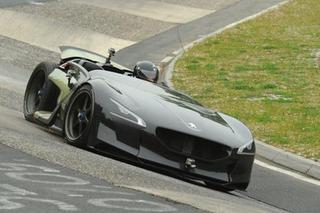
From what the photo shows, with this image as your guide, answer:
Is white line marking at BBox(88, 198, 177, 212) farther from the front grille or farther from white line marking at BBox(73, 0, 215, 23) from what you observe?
white line marking at BBox(73, 0, 215, 23)

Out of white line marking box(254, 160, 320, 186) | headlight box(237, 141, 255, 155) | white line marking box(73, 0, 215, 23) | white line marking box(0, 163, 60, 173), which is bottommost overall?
white line marking box(254, 160, 320, 186)

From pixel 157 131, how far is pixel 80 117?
1.02m

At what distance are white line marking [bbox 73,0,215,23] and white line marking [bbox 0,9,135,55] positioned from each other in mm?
3600

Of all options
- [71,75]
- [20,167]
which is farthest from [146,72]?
[20,167]

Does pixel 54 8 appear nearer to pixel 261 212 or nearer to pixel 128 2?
pixel 128 2

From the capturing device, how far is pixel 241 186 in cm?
864

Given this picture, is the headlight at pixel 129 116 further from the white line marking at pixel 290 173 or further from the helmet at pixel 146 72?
the white line marking at pixel 290 173

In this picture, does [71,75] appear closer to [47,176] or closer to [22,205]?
[47,176]

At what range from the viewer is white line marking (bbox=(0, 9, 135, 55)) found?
2155 centimetres

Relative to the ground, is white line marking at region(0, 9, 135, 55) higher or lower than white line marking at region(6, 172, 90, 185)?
higher

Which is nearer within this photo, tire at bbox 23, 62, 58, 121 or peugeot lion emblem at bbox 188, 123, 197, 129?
peugeot lion emblem at bbox 188, 123, 197, 129

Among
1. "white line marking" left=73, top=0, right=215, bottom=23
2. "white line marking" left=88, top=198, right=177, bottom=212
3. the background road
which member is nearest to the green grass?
the background road

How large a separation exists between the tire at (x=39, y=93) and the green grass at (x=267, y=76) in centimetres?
329

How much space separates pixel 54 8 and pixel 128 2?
3.20 meters
